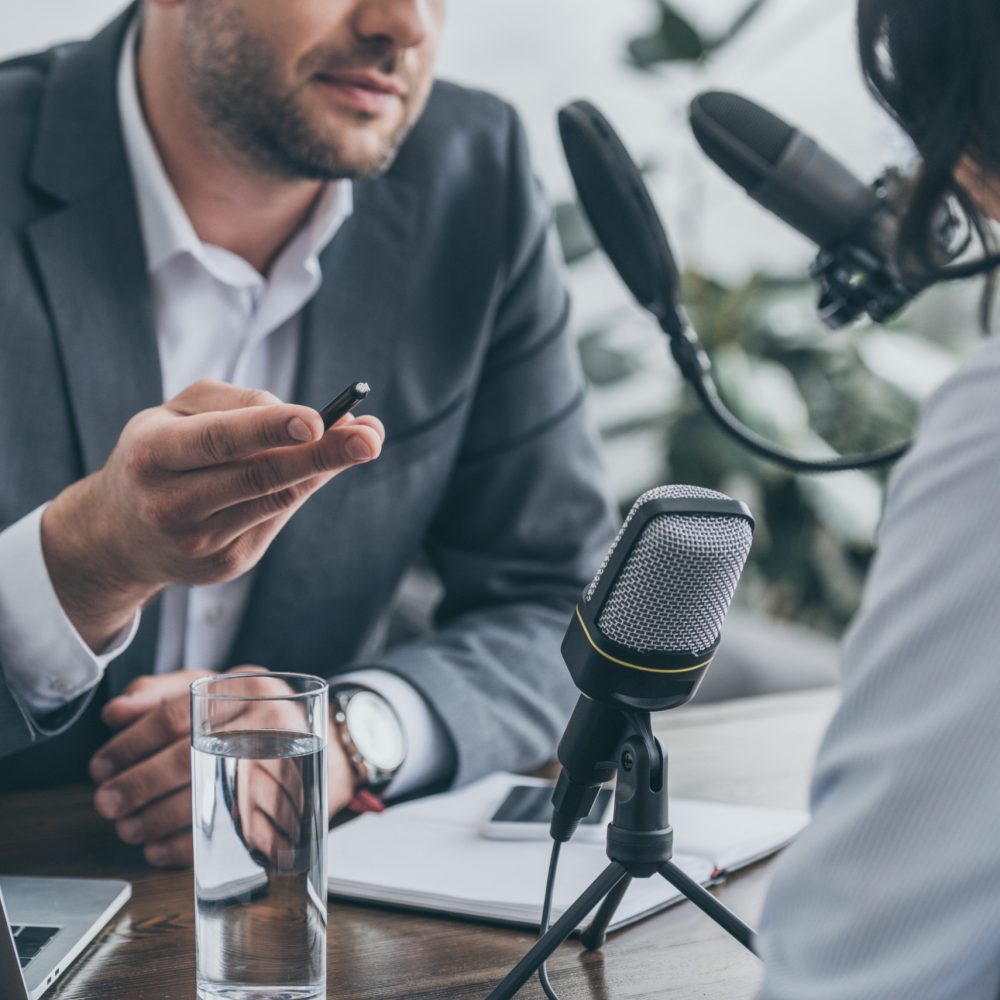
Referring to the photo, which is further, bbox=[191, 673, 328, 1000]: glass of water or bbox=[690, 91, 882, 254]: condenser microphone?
bbox=[690, 91, 882, 254]: condenser microphone

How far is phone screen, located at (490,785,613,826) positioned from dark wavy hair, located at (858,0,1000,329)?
0.47 m

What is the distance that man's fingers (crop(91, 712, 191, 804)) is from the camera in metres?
0.88

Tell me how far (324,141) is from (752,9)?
69.0 inches

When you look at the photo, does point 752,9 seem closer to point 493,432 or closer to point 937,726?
point 493,432

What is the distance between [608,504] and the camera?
1.36m

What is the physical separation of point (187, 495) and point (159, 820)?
0.79 ft

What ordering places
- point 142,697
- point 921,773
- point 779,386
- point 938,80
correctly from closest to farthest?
point 921,773 → point 938,80 → point 142,697 → point 779,386

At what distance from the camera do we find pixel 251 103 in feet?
4.05

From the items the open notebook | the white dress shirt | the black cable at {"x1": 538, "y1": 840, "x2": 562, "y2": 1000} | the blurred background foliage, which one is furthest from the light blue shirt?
the blurred background foliage

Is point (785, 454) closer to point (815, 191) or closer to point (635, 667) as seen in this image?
point (815, 191)

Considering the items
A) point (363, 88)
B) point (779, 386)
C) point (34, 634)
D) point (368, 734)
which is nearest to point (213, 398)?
point (34, 634)

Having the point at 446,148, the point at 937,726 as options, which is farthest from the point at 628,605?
the point at 446,148

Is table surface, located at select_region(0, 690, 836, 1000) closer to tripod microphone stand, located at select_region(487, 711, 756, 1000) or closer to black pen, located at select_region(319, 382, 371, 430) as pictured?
tripod microphone stand, located at select_region(487, 711, 756, 1000)

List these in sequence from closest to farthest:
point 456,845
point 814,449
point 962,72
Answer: point 962,72, point 456,845, point 814,449
